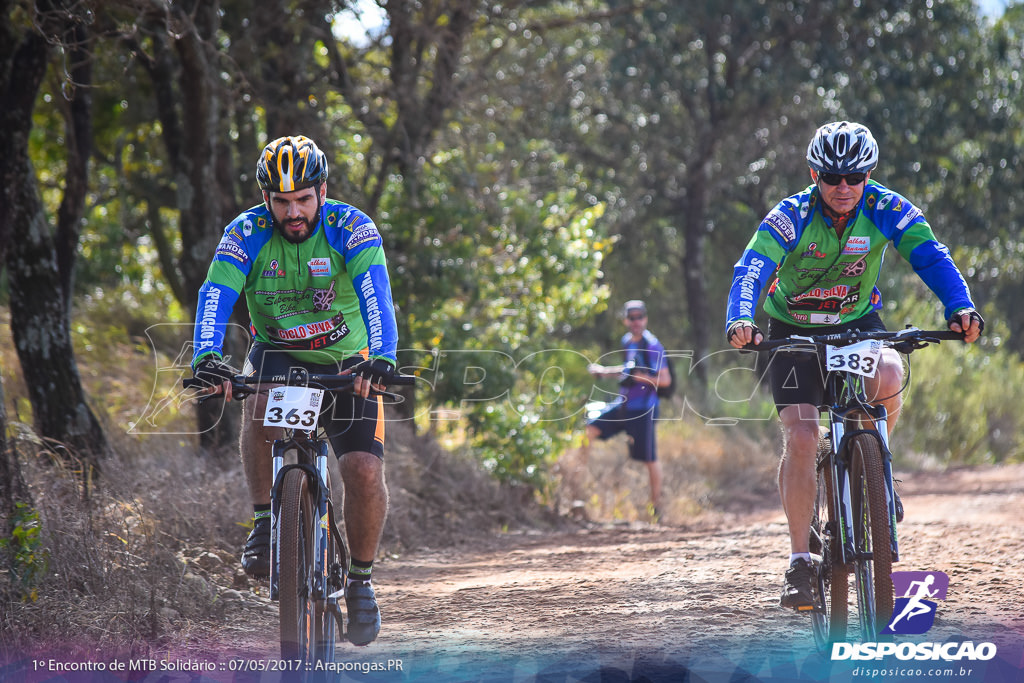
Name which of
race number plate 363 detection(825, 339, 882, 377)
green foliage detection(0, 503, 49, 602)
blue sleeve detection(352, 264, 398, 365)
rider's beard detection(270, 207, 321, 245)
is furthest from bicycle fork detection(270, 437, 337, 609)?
race number plate 363 detection(825, 339, 882, 377)

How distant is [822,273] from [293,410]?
105 inches

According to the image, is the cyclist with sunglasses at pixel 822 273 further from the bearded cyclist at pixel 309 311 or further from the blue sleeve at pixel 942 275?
the bearded cyclist at pixel 309 311

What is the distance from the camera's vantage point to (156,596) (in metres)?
5.58

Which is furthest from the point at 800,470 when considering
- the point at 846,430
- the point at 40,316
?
the point at 40,316

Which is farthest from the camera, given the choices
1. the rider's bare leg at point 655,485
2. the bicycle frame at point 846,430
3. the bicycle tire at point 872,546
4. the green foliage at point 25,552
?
the rider's bare leg at point 655,485

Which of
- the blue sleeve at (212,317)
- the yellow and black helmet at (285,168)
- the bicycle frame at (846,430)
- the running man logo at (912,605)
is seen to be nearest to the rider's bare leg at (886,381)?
the bicycle frame at (846,430)

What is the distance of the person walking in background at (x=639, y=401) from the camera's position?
38.3 feet

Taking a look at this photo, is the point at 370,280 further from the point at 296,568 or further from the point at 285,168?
the point at 296,568

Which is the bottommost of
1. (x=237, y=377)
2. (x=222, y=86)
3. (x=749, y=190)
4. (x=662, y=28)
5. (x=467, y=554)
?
(x=467, y=554)

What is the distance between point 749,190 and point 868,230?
1687 centimetres

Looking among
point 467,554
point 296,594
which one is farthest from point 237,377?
point 467,554

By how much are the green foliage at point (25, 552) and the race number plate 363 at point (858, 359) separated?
12.9 feet

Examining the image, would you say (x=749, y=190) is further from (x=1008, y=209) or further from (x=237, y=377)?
(x=237, y=377)

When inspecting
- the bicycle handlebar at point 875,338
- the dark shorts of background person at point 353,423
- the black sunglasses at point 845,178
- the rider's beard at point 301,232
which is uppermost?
the black sunglasses at point 845,178
